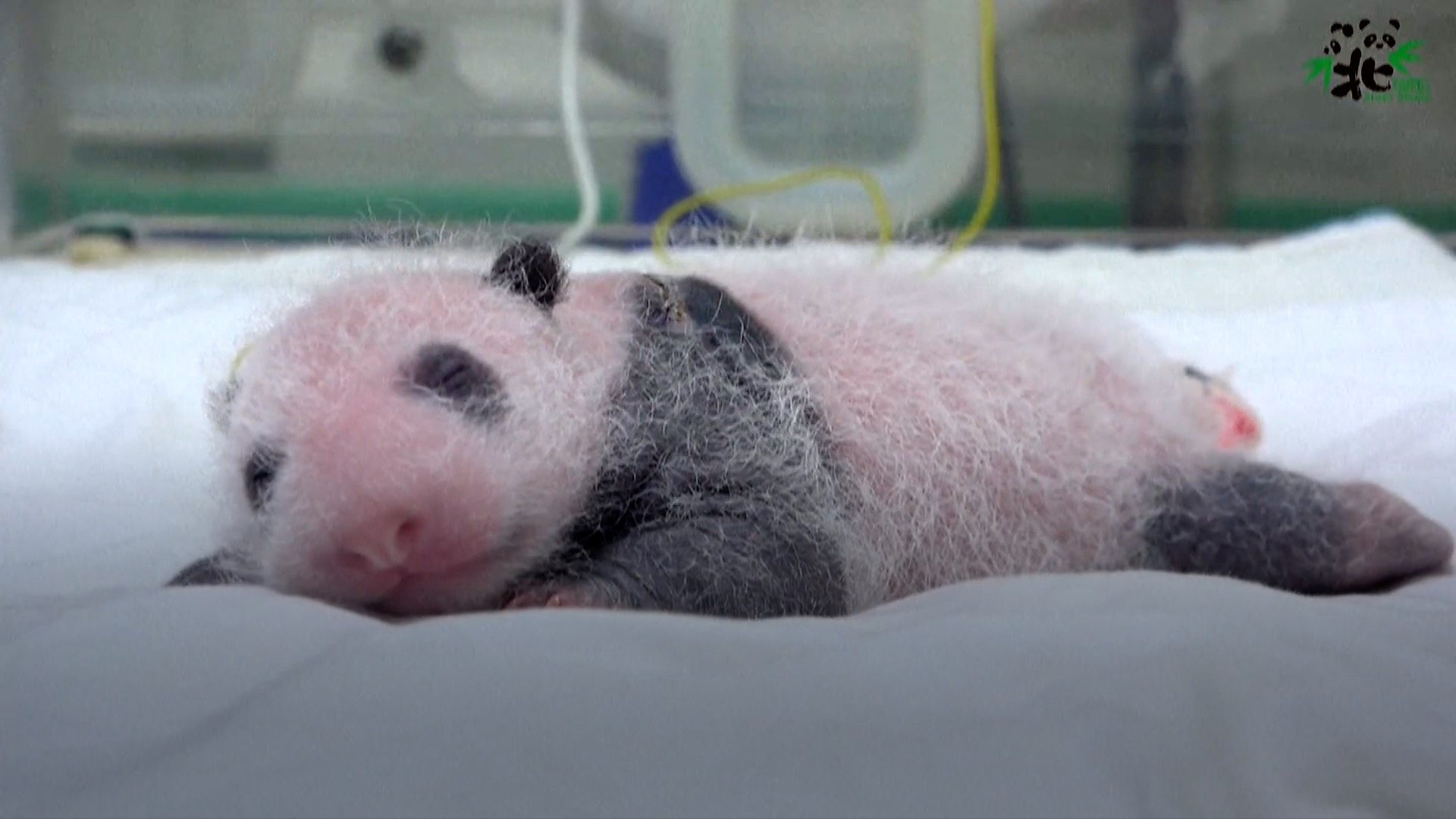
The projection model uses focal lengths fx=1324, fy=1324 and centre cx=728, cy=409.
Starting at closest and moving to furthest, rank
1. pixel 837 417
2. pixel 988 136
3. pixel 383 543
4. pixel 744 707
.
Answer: pixel 744 707, pixel 383 543, pixel 837 417, pixel 988 136

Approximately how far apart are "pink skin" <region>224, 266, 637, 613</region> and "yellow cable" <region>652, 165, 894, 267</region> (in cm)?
97

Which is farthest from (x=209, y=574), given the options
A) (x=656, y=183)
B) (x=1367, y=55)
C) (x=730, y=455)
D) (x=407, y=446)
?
(x=656, y=183)

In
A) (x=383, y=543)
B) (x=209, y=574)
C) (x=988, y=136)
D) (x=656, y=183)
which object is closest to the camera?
(x=383, y=543)

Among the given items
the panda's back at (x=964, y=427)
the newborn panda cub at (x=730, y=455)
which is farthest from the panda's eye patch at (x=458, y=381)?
the panda's back at (x=964, y=427)

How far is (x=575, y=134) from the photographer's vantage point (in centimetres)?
234

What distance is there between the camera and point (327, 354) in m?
0.84

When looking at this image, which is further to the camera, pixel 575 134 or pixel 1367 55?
pixel 575 134

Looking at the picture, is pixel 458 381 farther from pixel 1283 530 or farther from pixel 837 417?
pixel 1283 530

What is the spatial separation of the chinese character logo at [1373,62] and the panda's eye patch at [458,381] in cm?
74

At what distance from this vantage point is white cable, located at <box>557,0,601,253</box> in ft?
6.95

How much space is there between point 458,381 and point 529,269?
0.13 meters

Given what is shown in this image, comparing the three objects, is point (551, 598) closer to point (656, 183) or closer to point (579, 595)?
point (579, 595)

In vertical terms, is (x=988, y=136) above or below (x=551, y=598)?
above

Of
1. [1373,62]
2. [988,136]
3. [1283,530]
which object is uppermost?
[1373,62]
